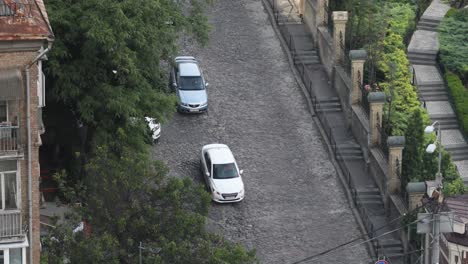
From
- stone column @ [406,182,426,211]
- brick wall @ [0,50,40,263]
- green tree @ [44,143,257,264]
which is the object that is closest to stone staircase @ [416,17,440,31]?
stone column @ [406,182,426,211]

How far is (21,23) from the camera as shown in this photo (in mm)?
46938

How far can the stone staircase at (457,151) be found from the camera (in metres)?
74.3

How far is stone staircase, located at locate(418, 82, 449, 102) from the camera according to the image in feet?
256

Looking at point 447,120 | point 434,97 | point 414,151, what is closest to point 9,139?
point 414,151

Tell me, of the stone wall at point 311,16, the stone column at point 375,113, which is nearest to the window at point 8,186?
the stone column at point 375,113

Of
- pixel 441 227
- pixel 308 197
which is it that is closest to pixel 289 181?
pixel 308 197

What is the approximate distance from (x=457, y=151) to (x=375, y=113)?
15.5ft

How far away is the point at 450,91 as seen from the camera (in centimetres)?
7781

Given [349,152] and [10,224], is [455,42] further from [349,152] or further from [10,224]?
[10,224]

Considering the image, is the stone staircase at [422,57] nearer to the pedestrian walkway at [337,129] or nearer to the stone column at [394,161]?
the pedestrian walkway at [337,129]

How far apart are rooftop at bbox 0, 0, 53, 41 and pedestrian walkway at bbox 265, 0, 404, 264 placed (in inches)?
922

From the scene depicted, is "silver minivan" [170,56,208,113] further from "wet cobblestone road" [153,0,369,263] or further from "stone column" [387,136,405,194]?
"stone column" [387,136,405,194]

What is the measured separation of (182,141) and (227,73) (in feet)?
24.0

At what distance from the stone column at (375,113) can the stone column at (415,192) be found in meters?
5.80
